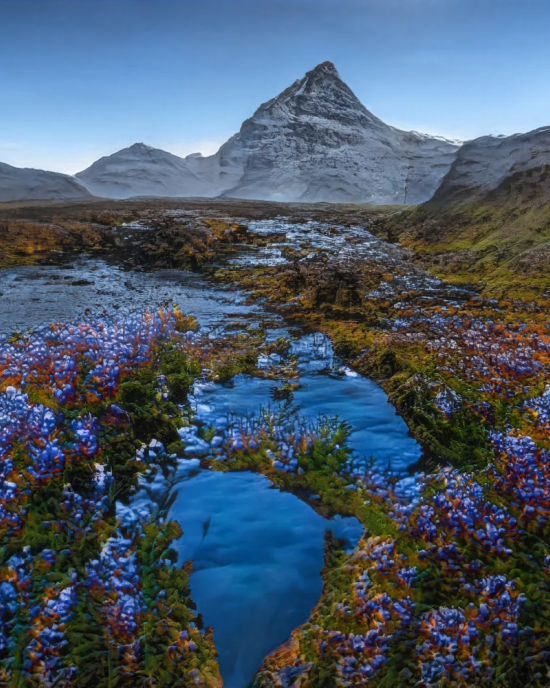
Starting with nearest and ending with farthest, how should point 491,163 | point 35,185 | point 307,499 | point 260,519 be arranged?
point 260,519, point 307,499, point 491,163, point 35,185

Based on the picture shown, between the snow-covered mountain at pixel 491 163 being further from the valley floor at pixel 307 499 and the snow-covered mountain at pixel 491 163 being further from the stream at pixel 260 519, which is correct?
the stream at pixel 260 519

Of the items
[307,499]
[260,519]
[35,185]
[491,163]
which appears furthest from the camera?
[35,185]

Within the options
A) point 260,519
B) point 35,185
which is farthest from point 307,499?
point 35,185

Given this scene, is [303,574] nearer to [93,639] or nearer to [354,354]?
[93,639]

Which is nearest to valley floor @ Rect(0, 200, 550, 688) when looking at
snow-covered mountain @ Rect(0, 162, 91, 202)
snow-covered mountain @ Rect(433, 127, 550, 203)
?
snow-covered mountain @ Rect(433, 127, 550, 203)

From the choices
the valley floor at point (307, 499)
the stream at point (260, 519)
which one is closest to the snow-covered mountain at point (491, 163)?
the valley floor at point (307, 499)

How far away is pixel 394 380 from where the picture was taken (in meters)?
9.02

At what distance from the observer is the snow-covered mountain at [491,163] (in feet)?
68.6

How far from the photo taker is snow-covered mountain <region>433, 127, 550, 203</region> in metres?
20.9

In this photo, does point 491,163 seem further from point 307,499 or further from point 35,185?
point 35,185

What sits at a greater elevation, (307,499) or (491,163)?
(491,163)

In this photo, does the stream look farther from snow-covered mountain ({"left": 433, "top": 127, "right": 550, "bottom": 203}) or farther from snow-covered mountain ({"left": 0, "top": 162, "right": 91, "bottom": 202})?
snow-covered mountain ({"left": 0, "top": 162, "right": 91, "bottom": 202})

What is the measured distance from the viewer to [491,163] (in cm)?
2412

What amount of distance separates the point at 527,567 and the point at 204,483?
433cm
